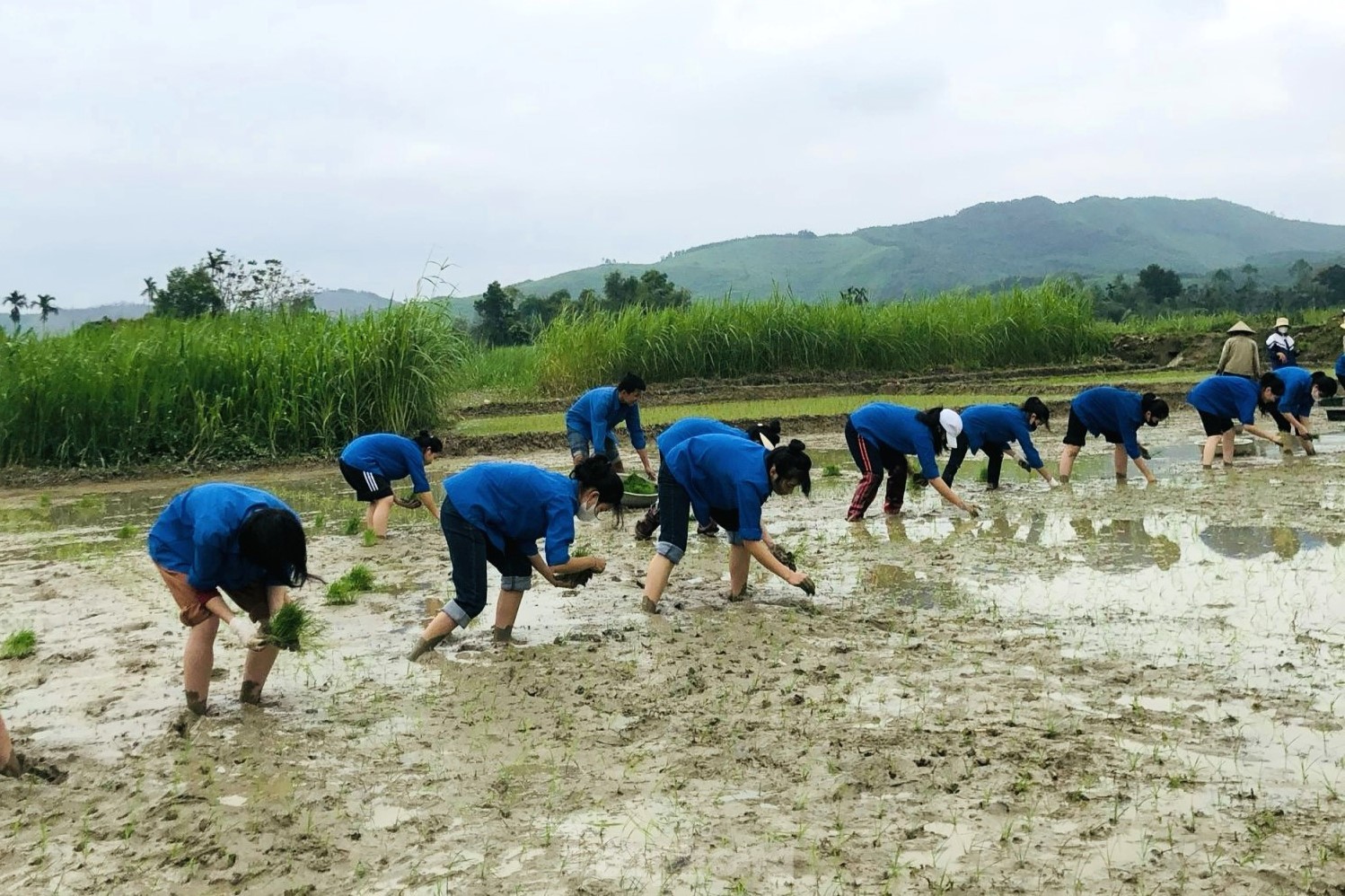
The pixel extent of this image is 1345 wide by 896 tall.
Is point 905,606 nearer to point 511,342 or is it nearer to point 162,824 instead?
point 162,824

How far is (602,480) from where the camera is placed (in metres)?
6.03

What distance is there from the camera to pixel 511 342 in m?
39.8

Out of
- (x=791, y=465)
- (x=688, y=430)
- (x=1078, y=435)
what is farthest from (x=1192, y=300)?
(x=791, y=465)

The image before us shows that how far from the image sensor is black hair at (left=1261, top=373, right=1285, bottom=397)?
41.0 feet

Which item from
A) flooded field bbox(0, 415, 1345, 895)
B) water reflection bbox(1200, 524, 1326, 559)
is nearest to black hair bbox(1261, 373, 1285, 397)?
water reflection bbox(1200, 524, 1326, 559)

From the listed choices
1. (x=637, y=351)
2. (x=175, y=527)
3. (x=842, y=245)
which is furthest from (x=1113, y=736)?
(x=842, y=245)

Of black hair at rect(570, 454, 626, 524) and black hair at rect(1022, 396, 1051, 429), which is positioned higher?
black hair at rect(570, 454, 626, 524)

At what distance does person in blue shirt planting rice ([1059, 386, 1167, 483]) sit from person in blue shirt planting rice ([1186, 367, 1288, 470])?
3.16 feet

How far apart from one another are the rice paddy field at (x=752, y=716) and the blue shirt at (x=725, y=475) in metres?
0.64

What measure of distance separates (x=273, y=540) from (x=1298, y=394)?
12529mm

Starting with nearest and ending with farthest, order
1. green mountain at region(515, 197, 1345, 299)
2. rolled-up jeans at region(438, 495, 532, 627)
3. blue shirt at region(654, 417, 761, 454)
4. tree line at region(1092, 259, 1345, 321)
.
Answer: rolled-up jeans at region(438, 495, 532, 627) → blue shirt at region(654, 417, 761, 454) → tree line at region(1092, 259, 1345, 321) → green mountain at region(515, 197, 1345, 299)

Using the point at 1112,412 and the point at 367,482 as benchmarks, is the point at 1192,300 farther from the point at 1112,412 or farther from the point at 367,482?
the point at 367,482

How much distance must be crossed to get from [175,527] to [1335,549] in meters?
7.27

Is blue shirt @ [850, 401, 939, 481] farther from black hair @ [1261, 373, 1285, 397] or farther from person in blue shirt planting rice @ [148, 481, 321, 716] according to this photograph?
person in blue shirt planting rice @ [148, 481, 321, 716]
